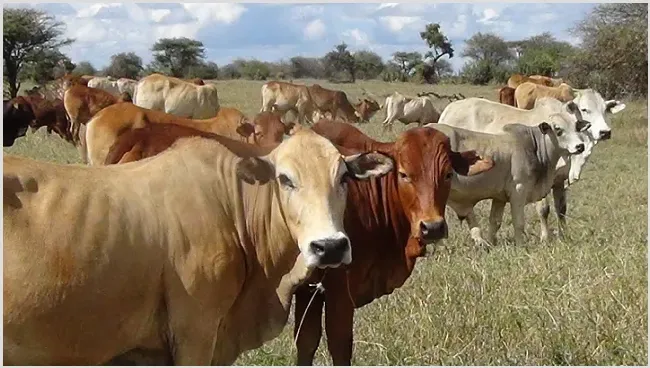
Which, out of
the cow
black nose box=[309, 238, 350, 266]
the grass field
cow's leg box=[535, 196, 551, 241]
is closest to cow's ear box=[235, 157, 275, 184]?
black nose box=[309, 238, 350, 266]

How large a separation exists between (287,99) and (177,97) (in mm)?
5781

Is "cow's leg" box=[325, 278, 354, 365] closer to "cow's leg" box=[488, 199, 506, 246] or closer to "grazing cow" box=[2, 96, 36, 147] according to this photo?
"cow's leg" box=[488, 199, 506, 246]

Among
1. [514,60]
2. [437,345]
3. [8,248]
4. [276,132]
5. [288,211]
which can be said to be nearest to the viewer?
[8,248]

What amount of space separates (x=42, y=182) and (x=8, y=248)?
0.34 metres

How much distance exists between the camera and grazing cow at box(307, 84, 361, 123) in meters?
24.8

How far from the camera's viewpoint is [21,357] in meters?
3.98

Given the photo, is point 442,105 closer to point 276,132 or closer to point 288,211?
point 276,132

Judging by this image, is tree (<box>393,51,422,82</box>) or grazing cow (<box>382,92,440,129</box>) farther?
tree (<box>393,51,422,82</box>)

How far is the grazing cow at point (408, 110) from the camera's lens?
23.5m

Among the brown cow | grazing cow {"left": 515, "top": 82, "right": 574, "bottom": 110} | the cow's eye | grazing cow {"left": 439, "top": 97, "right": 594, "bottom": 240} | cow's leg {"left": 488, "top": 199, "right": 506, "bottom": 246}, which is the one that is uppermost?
the cow's eye

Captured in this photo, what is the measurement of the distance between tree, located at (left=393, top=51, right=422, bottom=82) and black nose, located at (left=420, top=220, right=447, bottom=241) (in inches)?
1094

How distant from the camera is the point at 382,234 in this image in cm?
564

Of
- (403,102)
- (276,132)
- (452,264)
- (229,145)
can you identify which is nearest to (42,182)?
(229,145)

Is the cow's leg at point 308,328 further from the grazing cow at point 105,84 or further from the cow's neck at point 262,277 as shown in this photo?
the grazing cow at point 105,84
